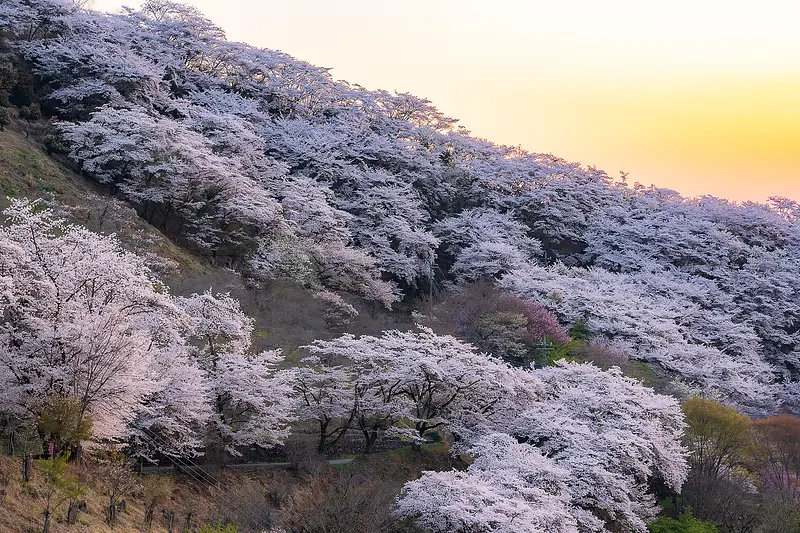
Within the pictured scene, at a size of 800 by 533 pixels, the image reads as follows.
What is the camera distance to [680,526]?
27.2 metres

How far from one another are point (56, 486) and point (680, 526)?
19568 millimetres

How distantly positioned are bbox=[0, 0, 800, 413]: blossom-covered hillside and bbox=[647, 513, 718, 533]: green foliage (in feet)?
47.9

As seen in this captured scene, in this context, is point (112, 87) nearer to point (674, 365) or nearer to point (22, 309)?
point (22, 309)

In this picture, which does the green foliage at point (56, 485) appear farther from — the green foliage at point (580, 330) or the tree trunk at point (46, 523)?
the green foliage at point (580, 330)

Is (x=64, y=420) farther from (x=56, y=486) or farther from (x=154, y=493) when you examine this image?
(x=154, y=493)

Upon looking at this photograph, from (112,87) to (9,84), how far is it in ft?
17.0

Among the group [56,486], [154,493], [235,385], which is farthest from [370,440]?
[56,486]

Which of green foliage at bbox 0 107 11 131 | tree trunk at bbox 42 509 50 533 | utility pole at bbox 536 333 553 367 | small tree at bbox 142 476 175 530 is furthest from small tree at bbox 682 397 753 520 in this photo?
green foliage at bbox 0 107 11 131

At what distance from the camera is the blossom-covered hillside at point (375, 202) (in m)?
41.8

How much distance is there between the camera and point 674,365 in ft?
139

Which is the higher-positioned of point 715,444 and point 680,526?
point 715,444

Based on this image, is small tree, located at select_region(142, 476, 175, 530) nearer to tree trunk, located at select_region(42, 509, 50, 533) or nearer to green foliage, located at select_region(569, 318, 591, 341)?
tree trunk, located at select_region(42, 509, 50, 533)

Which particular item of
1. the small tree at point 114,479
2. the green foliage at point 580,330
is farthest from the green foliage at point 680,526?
the small tree at point 114,479

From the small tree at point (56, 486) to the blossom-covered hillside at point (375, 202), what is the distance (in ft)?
67.9
